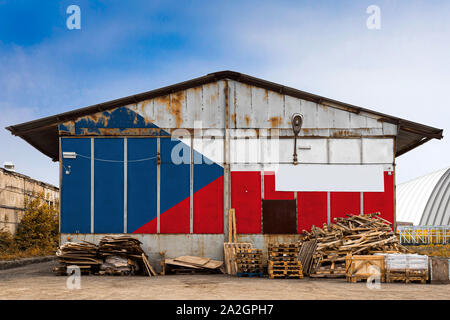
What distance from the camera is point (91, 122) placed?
1922 centimetres

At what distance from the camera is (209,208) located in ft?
62.3

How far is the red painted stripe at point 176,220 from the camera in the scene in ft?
61.6

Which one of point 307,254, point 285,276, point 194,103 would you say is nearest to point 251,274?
point 285,276

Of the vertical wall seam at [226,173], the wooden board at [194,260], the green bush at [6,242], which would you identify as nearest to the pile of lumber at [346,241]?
the vertical wall seam at [226,173]

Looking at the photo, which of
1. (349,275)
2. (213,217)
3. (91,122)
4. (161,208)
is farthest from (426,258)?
(91,122)

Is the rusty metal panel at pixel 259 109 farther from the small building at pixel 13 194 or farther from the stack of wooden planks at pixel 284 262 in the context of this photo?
the small building at pixel 13 194

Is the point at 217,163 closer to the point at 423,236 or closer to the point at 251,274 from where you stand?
the point at 251,274

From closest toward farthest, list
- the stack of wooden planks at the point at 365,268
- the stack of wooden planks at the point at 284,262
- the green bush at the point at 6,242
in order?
the stack of wooden planks at the point at 365,268 → the stack of wooden planks at the point at 284,262 → the green bush at the point at 6,242

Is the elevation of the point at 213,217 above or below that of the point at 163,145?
below

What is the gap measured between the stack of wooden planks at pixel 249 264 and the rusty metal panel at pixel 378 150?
603cm

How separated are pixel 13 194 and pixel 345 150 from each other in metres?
19.3

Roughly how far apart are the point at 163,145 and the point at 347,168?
742 cm

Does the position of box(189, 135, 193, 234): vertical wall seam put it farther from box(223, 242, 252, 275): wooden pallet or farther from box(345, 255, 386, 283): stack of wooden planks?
box(345, 255, 386, 283): stack of wooden planks

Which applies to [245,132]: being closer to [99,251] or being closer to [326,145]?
[326,145]
